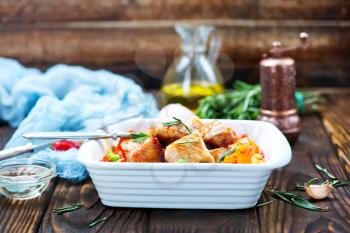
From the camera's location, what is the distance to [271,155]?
1.46m

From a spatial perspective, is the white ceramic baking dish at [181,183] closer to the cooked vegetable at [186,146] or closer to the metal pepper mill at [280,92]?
the cooked vegetable at [186,146]

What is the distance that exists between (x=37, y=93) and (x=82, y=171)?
0.58 meters

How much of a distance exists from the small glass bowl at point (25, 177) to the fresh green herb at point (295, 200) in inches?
22.5

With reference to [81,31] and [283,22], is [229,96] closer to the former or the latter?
[283,22]

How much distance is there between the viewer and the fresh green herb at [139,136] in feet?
4.68

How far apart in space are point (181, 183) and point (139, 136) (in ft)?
0.76

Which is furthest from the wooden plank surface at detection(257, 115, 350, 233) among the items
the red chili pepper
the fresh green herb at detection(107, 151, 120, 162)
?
the red chili pepper

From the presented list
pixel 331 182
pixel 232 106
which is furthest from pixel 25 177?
pixel 232 106

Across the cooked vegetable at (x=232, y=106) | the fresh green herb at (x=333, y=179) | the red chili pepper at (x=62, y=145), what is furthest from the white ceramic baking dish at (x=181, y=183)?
the cooked vegetable at (x=232, y=106)

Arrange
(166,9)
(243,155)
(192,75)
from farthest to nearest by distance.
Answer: (166,9)
(192,75)
(243,155)

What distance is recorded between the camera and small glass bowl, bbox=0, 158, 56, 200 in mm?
1403

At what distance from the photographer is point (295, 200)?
4.66 feet

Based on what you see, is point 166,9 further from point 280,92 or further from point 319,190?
point 319,190

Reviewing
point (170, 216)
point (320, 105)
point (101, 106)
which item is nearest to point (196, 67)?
point (101, 106)
